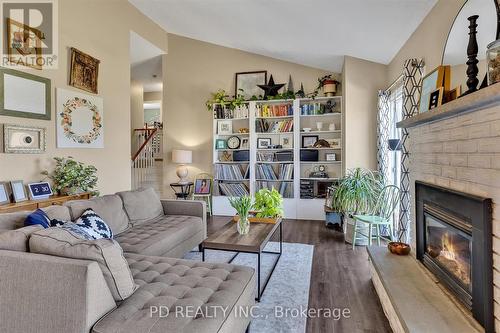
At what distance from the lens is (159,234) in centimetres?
277

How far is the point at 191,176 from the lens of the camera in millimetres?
6027

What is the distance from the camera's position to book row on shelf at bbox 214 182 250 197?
5570 millimetres

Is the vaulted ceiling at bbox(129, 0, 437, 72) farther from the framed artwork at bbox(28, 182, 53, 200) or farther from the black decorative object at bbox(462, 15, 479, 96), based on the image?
the framed artwork at bbox(28, 182, 53, 200)

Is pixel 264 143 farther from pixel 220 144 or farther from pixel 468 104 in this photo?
pixel 468 104

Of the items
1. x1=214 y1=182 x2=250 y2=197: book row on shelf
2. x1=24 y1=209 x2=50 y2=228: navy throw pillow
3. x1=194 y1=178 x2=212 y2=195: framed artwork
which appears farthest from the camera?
x1=194 y1=178 x2=212 y2=195: framed artwork

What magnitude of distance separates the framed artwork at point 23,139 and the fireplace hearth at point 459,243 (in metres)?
3.99

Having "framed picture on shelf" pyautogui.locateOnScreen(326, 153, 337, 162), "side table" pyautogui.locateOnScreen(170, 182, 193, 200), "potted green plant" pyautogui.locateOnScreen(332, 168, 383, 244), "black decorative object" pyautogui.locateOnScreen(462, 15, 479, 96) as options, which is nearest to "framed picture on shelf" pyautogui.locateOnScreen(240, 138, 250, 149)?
"side table" pyautogui.locateOnScreen(170, 182, 193, 200)

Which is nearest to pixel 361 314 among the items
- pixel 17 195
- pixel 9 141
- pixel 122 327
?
pixel 122 327

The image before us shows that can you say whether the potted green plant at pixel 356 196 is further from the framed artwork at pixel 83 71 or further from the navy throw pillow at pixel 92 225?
the framed artwork at pixel 83 71

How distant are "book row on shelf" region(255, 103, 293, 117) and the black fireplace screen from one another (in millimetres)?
3443

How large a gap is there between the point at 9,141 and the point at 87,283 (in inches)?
102

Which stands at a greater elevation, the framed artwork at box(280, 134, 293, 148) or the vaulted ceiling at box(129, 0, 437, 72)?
the vaulted ceiling at box(129, 0, 437, 72)

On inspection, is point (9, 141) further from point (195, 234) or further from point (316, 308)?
point (316, 308)

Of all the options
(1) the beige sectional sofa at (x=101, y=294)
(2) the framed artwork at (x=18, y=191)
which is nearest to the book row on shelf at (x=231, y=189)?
(2) the framed artwork at (x=18, y=191)
